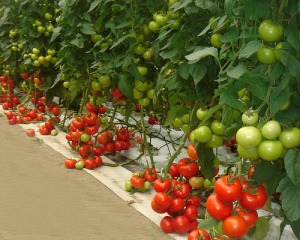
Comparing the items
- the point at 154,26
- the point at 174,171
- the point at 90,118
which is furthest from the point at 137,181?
the point at 154,26

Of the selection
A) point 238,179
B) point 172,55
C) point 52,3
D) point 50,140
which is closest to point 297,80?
point 238,179

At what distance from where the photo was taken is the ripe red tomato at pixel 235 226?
143 centimetres

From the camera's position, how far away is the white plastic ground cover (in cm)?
210

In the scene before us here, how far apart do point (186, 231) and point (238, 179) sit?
735mm

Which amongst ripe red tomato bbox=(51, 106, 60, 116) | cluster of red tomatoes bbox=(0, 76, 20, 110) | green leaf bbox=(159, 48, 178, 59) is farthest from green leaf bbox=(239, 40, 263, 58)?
cluster of red tomatoes bbox=(0, 76, 20, 110)

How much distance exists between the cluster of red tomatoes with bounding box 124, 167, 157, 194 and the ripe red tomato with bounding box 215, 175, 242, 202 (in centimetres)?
107

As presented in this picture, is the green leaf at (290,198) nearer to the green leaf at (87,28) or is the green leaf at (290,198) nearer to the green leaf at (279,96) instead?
the green leaf at (279,96)

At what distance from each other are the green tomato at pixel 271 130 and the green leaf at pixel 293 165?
0.09m

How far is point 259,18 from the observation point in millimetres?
1377

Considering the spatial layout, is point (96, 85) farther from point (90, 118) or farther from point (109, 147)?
point (109, 147)

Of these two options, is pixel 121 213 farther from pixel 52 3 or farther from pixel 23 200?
pixel 52 3

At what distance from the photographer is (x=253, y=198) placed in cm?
146

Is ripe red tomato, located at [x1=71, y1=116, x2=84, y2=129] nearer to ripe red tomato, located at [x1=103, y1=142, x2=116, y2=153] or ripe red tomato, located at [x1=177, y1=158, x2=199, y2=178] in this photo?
ripe red tomato, located at [x1=103, y1=142, x2=116, y2=153]

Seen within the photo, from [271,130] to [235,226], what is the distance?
1.21 feet
